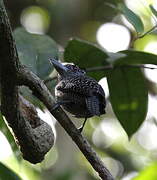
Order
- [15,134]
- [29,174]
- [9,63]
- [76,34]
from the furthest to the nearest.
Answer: [76,34]
[29,174]
[15,134]
[9,63]

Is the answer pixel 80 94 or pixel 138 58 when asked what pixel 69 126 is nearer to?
pixel 138 58

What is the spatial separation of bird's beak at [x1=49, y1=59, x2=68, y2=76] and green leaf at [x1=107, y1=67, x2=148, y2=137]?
0.98ft

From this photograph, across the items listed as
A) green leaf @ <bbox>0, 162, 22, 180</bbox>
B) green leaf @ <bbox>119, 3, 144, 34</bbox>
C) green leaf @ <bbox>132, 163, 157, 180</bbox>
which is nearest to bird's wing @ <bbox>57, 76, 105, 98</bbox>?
green leaf @ <bbox>119, 3, 144, 34</bbox>

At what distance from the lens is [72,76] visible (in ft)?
9.59

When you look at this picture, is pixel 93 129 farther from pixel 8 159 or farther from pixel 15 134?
pixel 15 134

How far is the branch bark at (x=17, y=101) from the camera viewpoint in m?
1.63

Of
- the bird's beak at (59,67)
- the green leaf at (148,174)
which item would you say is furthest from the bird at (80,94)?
the green leaf at (148,174)

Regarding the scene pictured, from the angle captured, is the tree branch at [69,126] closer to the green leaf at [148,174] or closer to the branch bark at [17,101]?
the branch bark at [17,101]

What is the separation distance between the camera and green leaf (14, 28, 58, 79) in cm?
255

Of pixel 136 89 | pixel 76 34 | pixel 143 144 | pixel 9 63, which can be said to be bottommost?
pixel 143 144

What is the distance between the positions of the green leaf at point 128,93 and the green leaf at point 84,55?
0.07m

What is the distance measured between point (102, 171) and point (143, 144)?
3683 millimetres

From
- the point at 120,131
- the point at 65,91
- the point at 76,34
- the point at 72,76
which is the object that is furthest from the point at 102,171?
the point at 120,131

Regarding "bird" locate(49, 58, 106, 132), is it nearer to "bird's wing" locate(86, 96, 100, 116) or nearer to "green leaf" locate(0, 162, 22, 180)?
"bird's wing" locate(86, 96, 100, 116)
